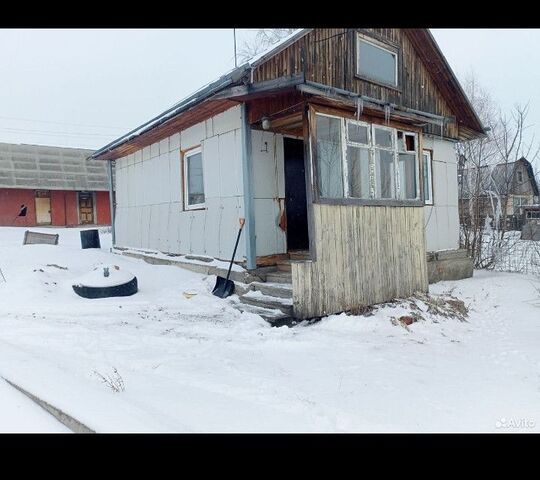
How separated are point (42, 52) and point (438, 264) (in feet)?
29.3

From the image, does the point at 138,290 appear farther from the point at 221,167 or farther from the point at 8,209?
the point at 8,209

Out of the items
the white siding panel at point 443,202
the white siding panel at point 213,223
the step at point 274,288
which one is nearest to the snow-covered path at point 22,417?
the step at point 274,288

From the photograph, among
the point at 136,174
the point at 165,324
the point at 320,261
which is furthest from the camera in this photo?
the point at 136,174

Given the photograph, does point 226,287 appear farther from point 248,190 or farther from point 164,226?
point 164,226

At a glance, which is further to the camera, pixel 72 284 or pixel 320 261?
pixel 72 284

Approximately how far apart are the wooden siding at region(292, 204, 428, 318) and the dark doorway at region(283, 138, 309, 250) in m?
1.45

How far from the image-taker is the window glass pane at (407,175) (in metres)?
7.74

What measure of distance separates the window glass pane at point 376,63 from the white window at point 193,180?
3.67 metres

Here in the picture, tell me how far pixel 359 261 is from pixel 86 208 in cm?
2273

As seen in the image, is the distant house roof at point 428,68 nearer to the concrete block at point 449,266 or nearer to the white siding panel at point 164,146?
the white siding panel at point 164,146

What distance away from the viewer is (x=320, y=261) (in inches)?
241

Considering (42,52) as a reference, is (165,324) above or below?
below
